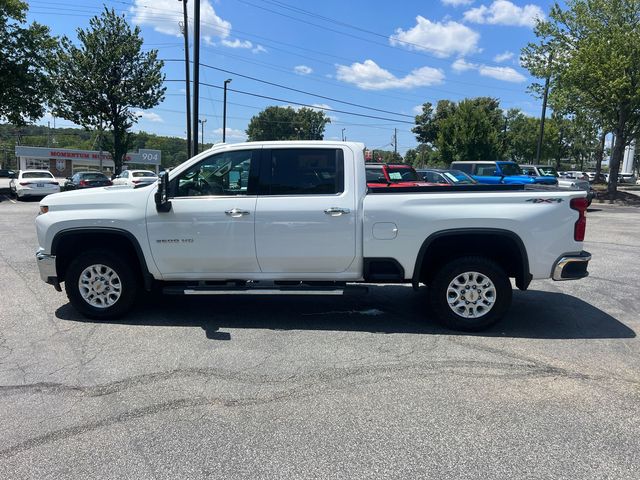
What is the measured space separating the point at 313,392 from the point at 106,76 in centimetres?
3189

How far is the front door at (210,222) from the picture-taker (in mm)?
5434

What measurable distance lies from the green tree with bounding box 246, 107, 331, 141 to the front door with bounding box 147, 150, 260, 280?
7659 cm

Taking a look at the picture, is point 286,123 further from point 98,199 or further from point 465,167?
point 98,199

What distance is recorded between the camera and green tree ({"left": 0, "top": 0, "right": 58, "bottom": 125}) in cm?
2830

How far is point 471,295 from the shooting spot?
17.9 ft

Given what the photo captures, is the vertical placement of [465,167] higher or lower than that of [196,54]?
lower

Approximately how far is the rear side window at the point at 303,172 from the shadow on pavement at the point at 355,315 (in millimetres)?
1524

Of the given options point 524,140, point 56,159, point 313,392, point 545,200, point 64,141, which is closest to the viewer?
point 313,392

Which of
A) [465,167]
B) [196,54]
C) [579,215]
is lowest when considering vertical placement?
[579,215]

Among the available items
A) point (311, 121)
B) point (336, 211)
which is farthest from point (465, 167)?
point (311, 121)

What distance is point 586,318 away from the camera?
20.1 ft

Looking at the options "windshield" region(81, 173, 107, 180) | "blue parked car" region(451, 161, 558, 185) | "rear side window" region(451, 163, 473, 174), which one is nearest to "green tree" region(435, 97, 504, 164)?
"rear side window" region(451, 163, 473, 174)

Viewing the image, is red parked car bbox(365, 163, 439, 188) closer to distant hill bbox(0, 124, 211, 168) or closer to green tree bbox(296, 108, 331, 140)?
green tree bbox(296, 108, 331, 140)

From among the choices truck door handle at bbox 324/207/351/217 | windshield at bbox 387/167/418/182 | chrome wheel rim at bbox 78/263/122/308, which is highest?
windshield at bbox 387/167/418/182
